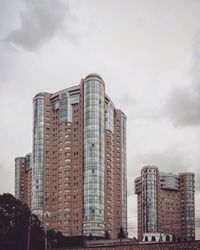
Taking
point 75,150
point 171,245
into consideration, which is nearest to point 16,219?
point 171,245

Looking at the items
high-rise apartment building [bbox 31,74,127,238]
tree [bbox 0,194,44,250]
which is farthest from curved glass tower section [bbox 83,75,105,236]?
tree [bbox 0,194,44,250]

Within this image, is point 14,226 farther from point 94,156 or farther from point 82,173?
point 82,173

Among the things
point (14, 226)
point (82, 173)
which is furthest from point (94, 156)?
point (14, 226)

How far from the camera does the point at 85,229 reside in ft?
585

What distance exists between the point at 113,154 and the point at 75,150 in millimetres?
16524

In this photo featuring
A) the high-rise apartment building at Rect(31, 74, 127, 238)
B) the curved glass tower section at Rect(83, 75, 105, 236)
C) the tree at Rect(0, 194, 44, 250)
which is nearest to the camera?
the tree at Rect(0, 194, 44, 250)

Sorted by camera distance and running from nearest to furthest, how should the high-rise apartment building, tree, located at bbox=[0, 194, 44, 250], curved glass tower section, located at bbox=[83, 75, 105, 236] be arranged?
1. tree, located at bbox=[0, 194, 44, 250]
2. curved glass tower section, located at bbox=[83, 75, 105, 236]
3. the high-rise apartment building

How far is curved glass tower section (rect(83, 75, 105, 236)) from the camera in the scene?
179500 mm

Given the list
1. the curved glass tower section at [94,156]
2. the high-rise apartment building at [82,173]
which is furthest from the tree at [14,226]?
the high-rise apartment building at [82,173]

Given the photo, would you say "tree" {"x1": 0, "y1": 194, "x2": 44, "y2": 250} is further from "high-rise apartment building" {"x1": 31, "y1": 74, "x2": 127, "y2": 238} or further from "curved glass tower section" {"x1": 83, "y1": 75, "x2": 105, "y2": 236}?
"high-rise apartment building" {"x1": 31, "y1": 74, "x2": 127, "y2": 238}

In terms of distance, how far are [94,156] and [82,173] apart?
Result: 26.9 feet

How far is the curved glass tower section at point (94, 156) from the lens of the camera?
180m

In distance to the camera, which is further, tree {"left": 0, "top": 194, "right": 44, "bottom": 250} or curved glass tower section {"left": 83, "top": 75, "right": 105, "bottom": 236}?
curved glass tower section {"left": 83, "top": 75, "right": 105, "bottom": 236}

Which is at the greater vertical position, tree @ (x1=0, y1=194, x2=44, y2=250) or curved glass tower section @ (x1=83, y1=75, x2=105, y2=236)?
curved glass tower section @ (x1=83, y1=75, x2=105, y2=236)
